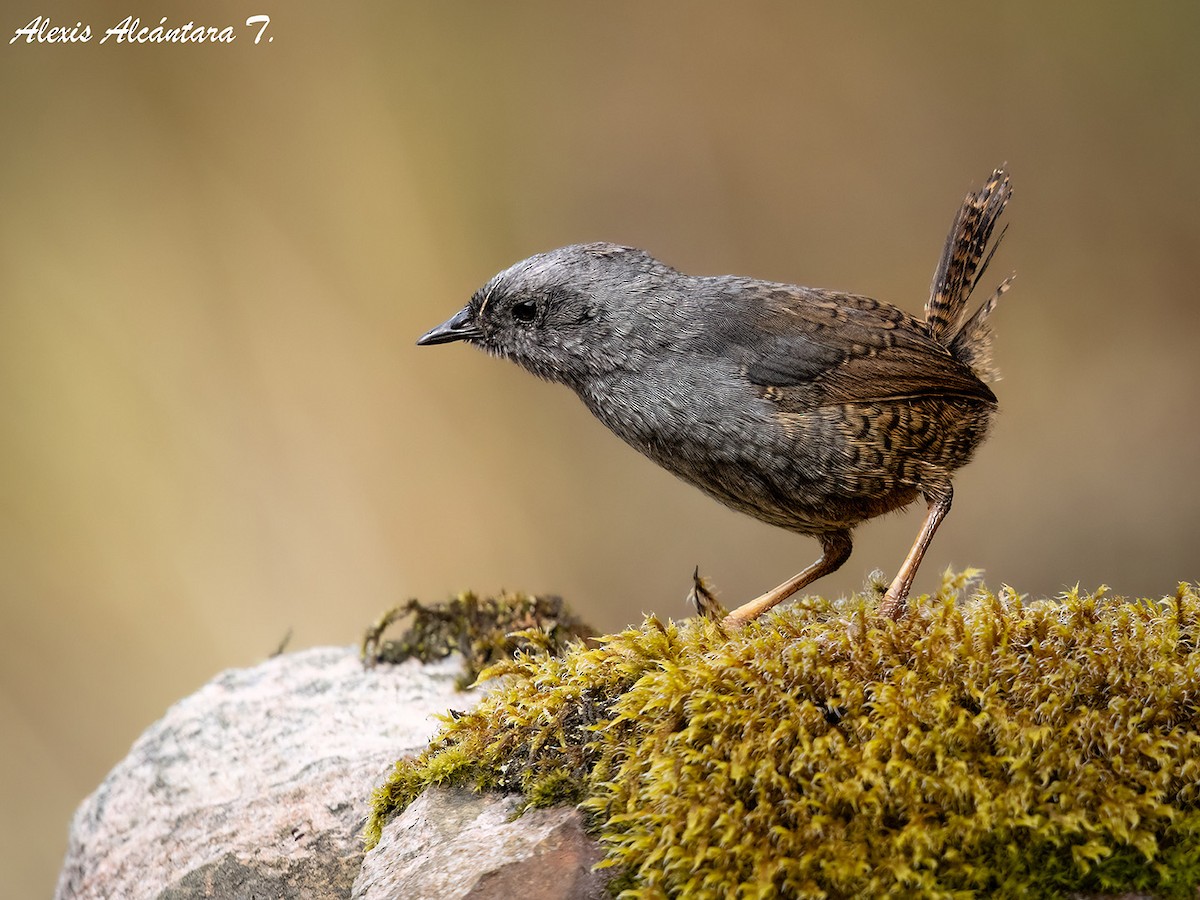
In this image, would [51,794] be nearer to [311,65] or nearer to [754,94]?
[311,65]

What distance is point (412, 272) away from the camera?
19.1 feet

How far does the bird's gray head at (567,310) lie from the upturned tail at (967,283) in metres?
1.00

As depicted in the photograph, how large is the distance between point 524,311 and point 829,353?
0.93 meters

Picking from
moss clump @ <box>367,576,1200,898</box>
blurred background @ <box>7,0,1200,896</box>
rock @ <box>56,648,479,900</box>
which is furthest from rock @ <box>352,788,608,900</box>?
blurred background @ <box>7,0,1200,896</box>

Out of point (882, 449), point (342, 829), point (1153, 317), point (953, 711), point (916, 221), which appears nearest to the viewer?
point (953, 711)

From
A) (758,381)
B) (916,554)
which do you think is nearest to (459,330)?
(758,381)

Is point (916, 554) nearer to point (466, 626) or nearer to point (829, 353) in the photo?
point (829, 353)

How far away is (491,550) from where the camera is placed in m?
5.90

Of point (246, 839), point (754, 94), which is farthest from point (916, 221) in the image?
point (246, 839)

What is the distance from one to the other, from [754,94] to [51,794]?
5584mm

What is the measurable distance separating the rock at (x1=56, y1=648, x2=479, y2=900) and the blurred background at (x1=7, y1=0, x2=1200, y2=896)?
227 centimetres

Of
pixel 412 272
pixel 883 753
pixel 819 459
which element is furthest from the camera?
pixel 412 272

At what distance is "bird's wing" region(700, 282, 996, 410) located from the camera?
2781mm

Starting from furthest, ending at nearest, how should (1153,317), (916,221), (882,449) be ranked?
1. (916,221)
2. (1153,317)
3. (882,449)
